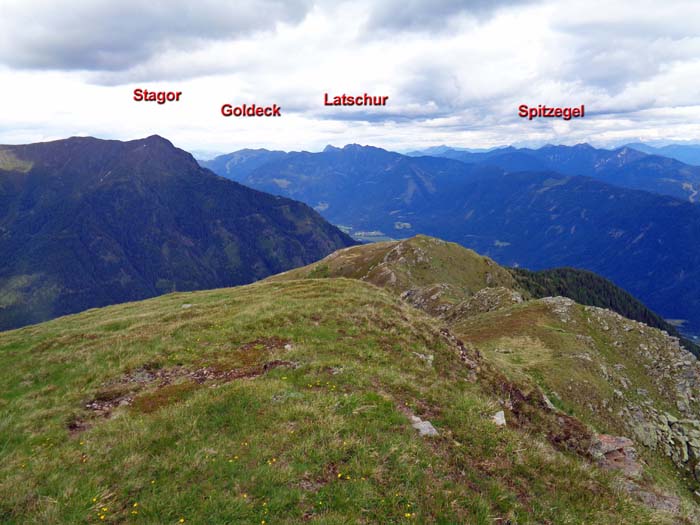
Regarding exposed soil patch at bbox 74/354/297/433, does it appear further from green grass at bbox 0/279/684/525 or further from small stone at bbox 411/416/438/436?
small stone at bbox 411/416/438/436

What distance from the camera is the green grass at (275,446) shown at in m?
11.3

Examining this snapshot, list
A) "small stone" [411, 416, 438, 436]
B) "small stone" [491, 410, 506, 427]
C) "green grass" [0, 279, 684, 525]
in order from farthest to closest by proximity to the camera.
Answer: "small stone" [491, 410, 506, 427] < "small stone" [411, 416, 438, 436] < "green grass" [0, 279, 684, 525]

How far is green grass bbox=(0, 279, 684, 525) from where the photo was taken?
11.3 meters

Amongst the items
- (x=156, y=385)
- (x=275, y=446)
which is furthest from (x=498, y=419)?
(x=156, y=385)

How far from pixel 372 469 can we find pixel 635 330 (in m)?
53.8

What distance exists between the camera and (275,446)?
44.2ft

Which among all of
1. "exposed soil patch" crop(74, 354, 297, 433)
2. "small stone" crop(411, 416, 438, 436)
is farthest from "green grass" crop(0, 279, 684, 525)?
"small stone" crop(411, 416, 438, 436)

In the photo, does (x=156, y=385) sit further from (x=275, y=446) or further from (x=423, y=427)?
(x=423, y=427)

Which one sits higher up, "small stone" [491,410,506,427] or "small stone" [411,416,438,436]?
"small stone" [411,416,438,436]

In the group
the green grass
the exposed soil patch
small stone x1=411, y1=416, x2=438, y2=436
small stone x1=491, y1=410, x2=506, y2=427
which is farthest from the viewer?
the exposed soil patch

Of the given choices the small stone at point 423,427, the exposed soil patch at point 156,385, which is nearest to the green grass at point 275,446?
the exposed soil patch at point 156,385

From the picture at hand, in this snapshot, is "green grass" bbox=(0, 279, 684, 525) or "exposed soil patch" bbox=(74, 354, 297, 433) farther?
"exposed soil patch" bbox=(74, 354, 297, 433)

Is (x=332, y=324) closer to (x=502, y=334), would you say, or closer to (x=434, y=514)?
(x=434, y=514)

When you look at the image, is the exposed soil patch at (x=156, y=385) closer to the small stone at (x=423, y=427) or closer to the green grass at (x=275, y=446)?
the green grass at (x=275, y=446)
